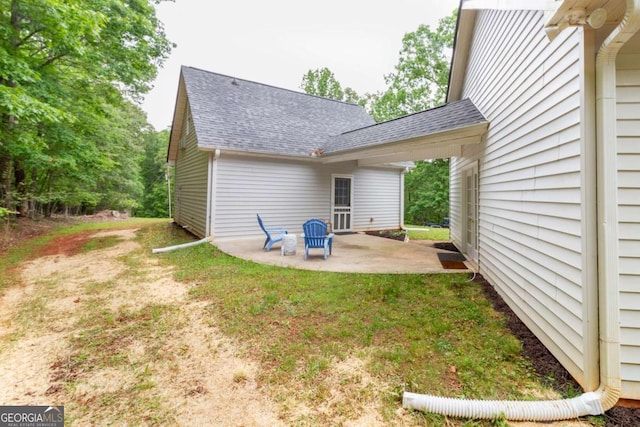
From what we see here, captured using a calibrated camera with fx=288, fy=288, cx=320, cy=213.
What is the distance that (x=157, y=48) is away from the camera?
11.9 meters

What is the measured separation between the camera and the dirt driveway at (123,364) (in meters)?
2.03

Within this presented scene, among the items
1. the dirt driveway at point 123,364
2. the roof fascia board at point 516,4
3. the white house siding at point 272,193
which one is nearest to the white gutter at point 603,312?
the roof fascia board at point 516,4

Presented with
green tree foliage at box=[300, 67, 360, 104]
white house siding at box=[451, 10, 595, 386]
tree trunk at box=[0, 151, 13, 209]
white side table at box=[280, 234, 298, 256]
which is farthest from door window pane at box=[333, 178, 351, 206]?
green tree foliage at box=[300, 67, 360, 104]

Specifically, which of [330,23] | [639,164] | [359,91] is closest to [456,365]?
[639,164]

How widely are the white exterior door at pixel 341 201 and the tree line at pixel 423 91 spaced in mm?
10345

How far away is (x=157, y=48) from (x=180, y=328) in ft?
42.1

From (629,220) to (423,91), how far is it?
19.2 metres

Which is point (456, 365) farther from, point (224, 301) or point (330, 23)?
point (330, 23)

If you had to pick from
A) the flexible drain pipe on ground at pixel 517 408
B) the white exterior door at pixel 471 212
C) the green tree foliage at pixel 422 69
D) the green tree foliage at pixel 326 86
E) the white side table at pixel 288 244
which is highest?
the green tree foliage at pixel 326 86

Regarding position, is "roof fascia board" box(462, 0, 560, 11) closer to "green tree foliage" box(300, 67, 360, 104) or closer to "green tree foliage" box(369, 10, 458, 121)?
"green tree foliage" box(369, 10, 458, 121)

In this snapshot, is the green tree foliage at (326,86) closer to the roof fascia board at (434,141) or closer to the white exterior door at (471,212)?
the roof fascia board at (434,141)

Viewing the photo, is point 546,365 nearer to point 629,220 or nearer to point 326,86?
point 629,220

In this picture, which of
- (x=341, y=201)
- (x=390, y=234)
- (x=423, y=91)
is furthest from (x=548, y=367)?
(x=423, y=91)

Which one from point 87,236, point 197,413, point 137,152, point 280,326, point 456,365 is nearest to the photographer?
point 197,413
